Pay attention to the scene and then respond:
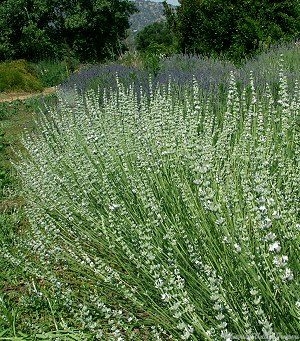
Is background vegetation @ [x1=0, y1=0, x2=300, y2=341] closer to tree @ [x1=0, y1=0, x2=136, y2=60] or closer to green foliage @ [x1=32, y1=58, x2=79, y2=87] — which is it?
green foliage @ [x1=32, y1=58, x2=79, y2=87]

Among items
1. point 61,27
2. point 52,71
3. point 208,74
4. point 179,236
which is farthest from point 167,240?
point 61,27

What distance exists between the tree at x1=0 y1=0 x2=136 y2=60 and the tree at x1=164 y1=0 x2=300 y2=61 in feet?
42.1

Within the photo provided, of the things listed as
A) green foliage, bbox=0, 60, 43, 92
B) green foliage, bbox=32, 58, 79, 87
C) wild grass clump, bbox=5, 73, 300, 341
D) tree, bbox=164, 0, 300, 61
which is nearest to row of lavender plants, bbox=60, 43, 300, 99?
wild grass clump, bbox=5, 73, 300, 341

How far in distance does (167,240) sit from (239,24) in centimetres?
801

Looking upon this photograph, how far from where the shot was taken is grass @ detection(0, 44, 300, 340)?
162cm

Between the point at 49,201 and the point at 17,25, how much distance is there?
2358 centimetres

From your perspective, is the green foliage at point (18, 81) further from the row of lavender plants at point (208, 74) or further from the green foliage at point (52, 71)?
the row of lavender plants at point (208, 74)

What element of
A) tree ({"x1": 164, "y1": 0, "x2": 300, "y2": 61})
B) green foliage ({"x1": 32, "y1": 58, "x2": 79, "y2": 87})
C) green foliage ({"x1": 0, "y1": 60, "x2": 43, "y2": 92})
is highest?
tree ({"x1": 164, "y1": 0, "x2": 300, "y2": 61})

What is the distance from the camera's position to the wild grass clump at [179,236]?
1.60 meters

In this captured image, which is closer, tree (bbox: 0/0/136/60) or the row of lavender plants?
the row of lavender plants

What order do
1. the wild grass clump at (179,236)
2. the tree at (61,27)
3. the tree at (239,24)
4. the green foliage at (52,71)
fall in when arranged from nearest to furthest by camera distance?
the wild grass clump at (179,236)
the tree at (239,24)
the green foliage at (52,71)
the tree at (61,27)

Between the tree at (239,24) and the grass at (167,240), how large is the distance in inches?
238

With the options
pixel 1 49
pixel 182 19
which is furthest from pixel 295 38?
pixel 1 49

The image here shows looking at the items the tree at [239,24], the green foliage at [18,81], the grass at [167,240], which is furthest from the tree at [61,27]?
the grass at [167,240]
